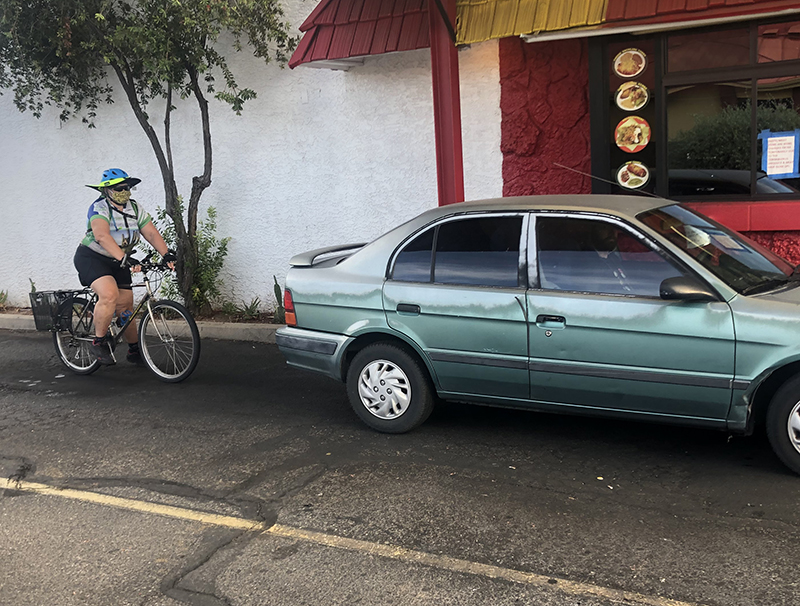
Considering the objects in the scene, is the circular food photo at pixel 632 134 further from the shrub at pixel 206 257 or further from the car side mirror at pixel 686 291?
the shrub at pixel 206 257

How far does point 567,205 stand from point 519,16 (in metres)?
3.50

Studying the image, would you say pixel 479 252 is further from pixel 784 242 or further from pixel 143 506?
pixel 784 242

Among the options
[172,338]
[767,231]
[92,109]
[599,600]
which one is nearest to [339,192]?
[172,338]

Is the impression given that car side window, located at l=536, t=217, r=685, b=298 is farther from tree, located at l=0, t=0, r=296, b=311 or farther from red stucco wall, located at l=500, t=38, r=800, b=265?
tree, located at l=0, t=0, r=296, b=311

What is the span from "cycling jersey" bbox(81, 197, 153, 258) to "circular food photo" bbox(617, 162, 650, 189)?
490cm

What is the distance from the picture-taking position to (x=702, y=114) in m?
8.04

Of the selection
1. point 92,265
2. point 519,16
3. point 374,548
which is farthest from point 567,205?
point 92,265

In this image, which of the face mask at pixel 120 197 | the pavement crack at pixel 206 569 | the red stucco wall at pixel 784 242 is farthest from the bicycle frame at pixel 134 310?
the red stucco wall at pixel 784 242

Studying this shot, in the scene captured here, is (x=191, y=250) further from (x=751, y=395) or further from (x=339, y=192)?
(x=751, y=395)

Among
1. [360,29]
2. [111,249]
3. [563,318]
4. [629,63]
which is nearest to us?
[563,318]

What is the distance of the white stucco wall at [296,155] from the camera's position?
30.0ft

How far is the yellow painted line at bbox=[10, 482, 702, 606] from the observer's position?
136 inches

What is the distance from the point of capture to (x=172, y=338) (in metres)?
7.49

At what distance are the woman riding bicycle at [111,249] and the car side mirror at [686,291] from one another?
15.0 feet
